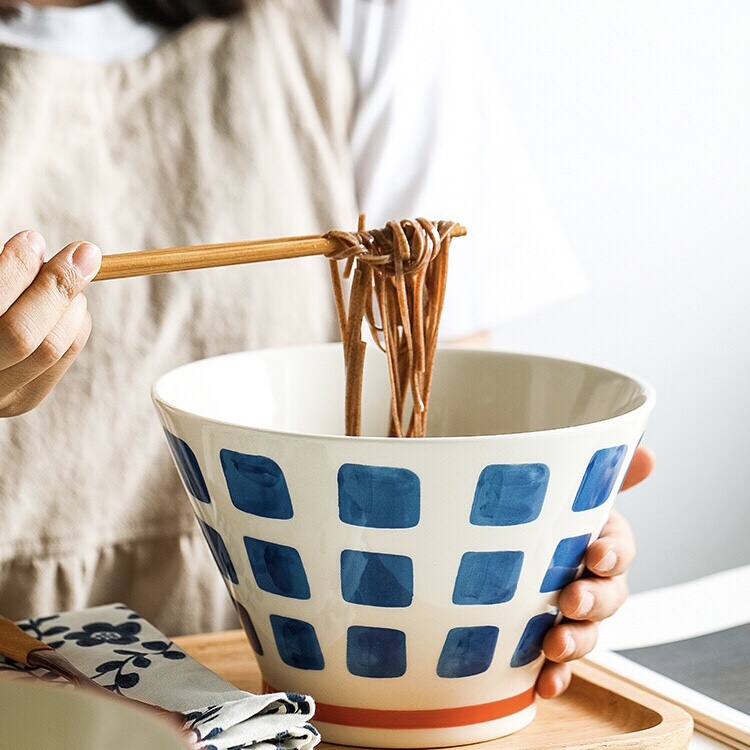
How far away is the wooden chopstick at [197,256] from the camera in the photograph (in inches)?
20.2

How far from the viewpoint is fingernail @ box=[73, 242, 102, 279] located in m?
0.51

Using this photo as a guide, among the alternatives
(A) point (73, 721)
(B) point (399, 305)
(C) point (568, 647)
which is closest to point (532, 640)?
(C) point (568, 647)

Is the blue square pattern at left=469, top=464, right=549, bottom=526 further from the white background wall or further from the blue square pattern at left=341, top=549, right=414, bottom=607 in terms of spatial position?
the white background wall

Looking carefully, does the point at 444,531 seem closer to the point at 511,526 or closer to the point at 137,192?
the point at 511,526

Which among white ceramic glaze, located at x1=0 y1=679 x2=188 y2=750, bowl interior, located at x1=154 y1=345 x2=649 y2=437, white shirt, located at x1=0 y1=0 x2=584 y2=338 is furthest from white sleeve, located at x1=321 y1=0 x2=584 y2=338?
white ceramic glaze, located at x1=0 y1=679 x2=188 y2=750

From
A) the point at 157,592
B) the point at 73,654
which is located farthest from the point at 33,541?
the point at 73,654

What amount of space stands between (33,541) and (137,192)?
298mm

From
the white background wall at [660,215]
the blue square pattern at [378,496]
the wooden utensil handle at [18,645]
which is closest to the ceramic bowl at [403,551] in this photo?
the blue square pattern at [378,496]

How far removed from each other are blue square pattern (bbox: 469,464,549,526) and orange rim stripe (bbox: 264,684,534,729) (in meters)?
0.11

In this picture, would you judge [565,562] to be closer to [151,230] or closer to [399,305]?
[399,305]

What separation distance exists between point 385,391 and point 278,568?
8.1 inches

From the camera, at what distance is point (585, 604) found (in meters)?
0.53

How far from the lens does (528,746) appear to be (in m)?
0.52

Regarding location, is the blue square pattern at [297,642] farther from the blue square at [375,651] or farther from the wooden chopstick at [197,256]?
the wooden chopstick at [197,256]
